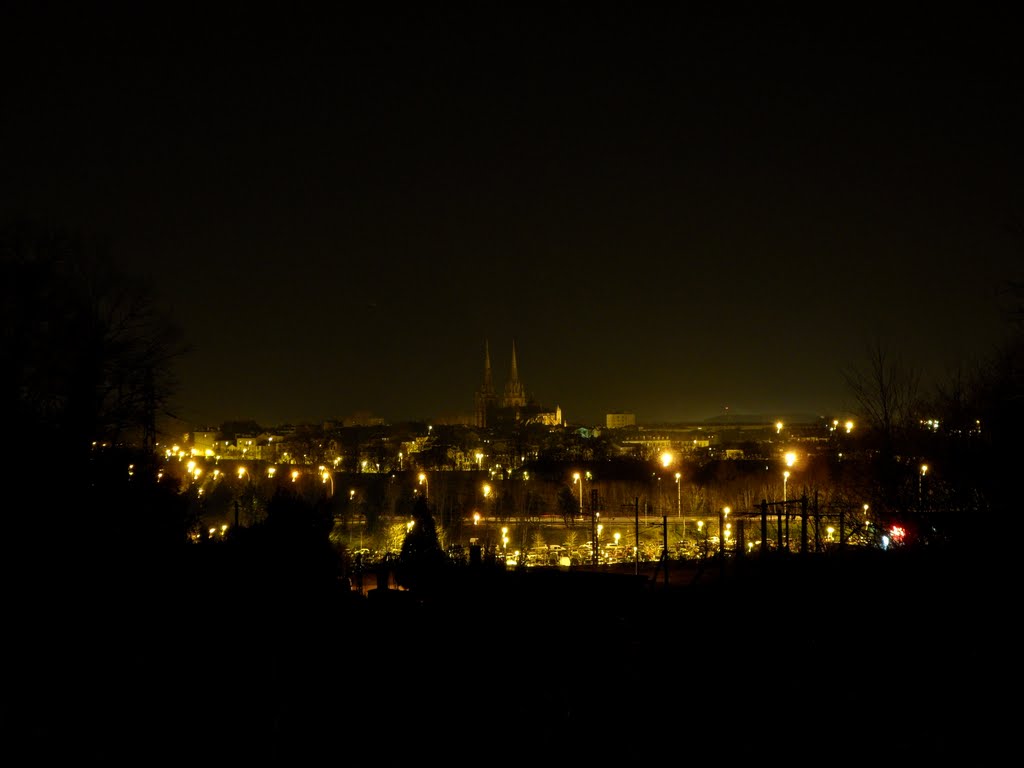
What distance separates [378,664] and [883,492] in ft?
27.4

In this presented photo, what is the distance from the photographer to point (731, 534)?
1228 inches

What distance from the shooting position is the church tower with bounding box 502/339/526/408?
162m

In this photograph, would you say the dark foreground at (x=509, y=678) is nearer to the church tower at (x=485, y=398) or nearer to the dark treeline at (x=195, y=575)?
the dark treeline at (x=195, y=575)

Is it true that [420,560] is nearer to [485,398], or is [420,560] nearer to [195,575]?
[195,575]

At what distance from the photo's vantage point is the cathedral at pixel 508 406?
146m

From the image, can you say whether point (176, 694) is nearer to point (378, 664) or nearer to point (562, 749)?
point (378, 664)

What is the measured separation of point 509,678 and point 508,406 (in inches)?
5973

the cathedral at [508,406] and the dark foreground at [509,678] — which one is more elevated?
the cathedral at [508,406]

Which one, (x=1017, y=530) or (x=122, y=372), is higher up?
(x=122, y=372)

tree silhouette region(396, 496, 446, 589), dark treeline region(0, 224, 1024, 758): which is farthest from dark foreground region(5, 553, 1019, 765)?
tree silhouette region(396, 496, 446, 589)

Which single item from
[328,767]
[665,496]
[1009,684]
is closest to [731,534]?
[665,496]

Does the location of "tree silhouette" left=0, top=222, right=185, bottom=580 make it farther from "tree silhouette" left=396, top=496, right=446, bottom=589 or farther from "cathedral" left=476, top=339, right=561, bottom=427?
"cathedral" left=476, top=339, right=561, bottom=427

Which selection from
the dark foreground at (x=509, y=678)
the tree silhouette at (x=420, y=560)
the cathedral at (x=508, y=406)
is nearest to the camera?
the dark foreground at (x=509, y=678)

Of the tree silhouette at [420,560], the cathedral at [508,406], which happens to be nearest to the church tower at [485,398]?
the cathedral at [508,406]
